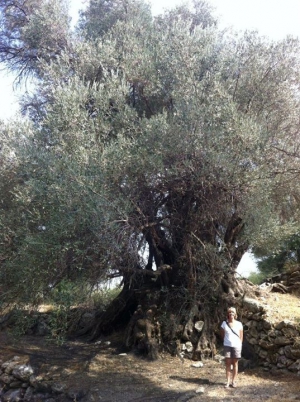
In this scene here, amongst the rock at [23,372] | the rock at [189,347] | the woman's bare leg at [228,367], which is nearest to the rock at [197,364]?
the rock at [189,347]

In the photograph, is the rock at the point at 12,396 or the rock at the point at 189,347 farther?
the rock at the point at 189,347

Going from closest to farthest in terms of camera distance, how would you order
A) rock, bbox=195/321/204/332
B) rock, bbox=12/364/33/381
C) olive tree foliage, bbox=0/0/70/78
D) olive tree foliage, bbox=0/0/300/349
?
olive tree foliage, bbox=0/0/300/349, rock, bbox=12/364/33/381, rock, bbox=195/321/204/332, olive tree foliage, bbox=0/0/70/78

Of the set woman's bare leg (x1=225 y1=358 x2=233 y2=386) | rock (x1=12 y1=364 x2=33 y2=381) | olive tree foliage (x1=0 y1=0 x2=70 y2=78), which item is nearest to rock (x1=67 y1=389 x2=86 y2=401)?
rock (x1=12 y1=364 x2=33 y2=381)

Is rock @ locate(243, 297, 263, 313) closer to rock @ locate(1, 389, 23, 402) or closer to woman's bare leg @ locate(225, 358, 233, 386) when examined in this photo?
woman's bare leg @ locate(225, 358, 233, 386)

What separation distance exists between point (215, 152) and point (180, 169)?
0.84m

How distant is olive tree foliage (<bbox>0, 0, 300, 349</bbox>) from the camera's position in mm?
9398

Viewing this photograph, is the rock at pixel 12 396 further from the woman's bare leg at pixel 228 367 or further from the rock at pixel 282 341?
the rock at pixel 282 341

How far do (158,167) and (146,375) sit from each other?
4637 millimetres

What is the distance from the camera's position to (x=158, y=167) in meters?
9.98

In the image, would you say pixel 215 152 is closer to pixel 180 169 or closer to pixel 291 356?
pixel 180 169

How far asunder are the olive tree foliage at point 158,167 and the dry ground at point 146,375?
4.82 ft

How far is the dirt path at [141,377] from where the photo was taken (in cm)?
900

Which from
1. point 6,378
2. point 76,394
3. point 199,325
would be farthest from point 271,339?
point 6,378

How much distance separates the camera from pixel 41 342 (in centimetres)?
1455
